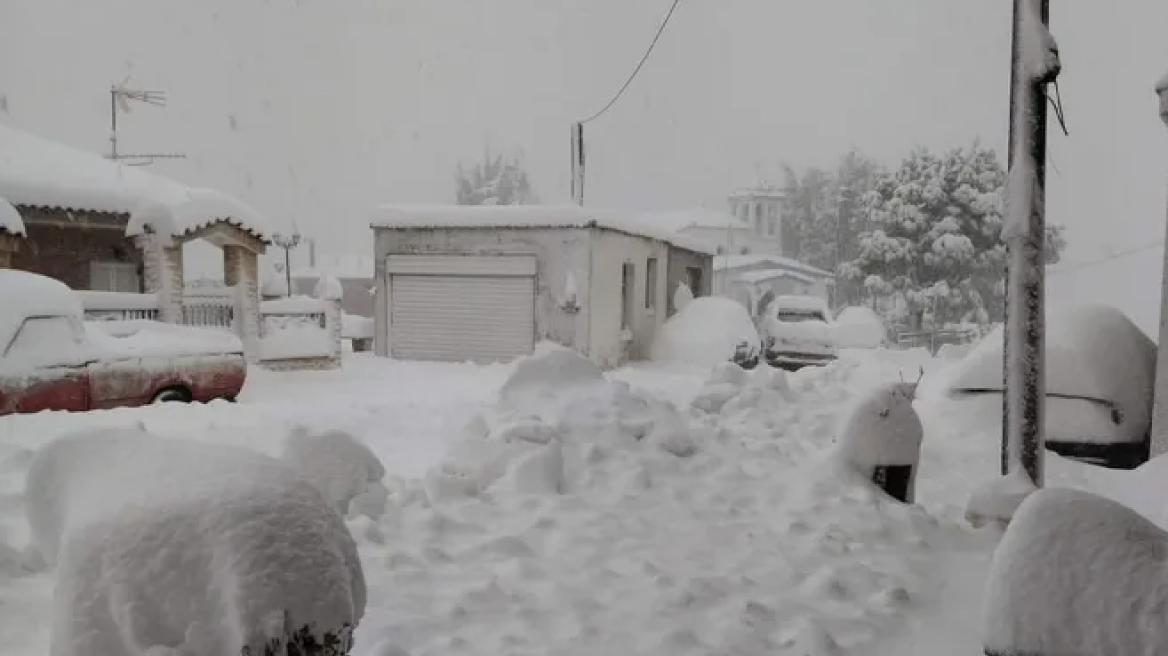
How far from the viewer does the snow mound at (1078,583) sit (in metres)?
2.07

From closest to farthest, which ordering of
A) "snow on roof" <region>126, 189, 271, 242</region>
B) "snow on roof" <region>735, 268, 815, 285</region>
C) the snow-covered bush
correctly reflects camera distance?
the snow-covered bush < "snow on roof" <region>126, 189, 271, 242</region> < "snow on roof" <region>735, 268, 815, 285</region>

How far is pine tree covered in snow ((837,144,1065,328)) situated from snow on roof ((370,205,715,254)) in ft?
36.6

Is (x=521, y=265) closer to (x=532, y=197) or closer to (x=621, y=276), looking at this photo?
(x=621, y=276)

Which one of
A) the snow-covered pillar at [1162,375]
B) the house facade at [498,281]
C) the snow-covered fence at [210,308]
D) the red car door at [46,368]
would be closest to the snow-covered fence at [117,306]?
the snow-covered fence at [210,308]

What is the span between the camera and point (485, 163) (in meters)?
28.5

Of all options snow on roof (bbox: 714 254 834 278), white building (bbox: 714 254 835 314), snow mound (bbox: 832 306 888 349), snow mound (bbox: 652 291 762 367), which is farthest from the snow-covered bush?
white building (bbox: 714 254 835 314)

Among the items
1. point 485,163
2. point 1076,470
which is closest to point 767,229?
point 485,163

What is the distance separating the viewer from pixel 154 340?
9.25 metres

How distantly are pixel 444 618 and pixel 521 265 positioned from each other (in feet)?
36.6

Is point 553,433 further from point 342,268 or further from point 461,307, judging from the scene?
point 342,268

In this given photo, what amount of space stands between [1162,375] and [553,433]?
454cm

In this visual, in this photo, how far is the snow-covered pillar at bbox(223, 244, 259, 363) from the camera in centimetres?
1398

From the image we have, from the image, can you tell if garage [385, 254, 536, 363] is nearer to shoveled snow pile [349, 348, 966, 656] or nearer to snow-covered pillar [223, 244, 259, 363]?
snow-covered pillar [223, 244, 259, 363]

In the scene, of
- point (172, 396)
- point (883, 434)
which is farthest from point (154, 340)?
point (883, 434)
